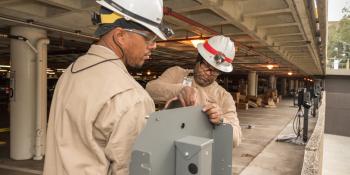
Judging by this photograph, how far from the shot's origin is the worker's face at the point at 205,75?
2.72 m

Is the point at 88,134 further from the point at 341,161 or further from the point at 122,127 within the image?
the point at 341,161

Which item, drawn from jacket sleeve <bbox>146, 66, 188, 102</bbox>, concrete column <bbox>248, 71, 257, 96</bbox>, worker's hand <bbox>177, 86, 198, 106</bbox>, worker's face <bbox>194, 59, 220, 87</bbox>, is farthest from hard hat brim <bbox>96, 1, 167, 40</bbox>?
concrete column <bbox>248, 71, 257, 96</bbox>

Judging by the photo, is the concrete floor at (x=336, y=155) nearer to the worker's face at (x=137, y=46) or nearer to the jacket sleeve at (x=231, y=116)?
the jacket sleeve at (x=231, y=116)

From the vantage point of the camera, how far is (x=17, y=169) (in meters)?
6.06

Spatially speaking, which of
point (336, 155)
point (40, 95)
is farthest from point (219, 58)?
point (336, 155)

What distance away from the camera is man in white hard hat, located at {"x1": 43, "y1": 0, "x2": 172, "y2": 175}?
3.72ft

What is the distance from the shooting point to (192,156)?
108cm

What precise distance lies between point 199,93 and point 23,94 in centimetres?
556

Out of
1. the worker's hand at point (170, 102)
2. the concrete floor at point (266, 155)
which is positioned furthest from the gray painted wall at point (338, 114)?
the worker's hand at point (170, 102)

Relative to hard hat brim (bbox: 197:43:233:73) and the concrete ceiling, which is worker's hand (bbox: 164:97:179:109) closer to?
hard hat brim (bbox: 197:43:233:73)

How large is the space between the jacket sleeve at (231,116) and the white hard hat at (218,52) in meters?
0.35

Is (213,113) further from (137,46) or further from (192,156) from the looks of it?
(137,46)

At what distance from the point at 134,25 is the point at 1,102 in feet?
67.0

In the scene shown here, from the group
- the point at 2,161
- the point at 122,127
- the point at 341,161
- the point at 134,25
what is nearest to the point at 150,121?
the point at 122,127
